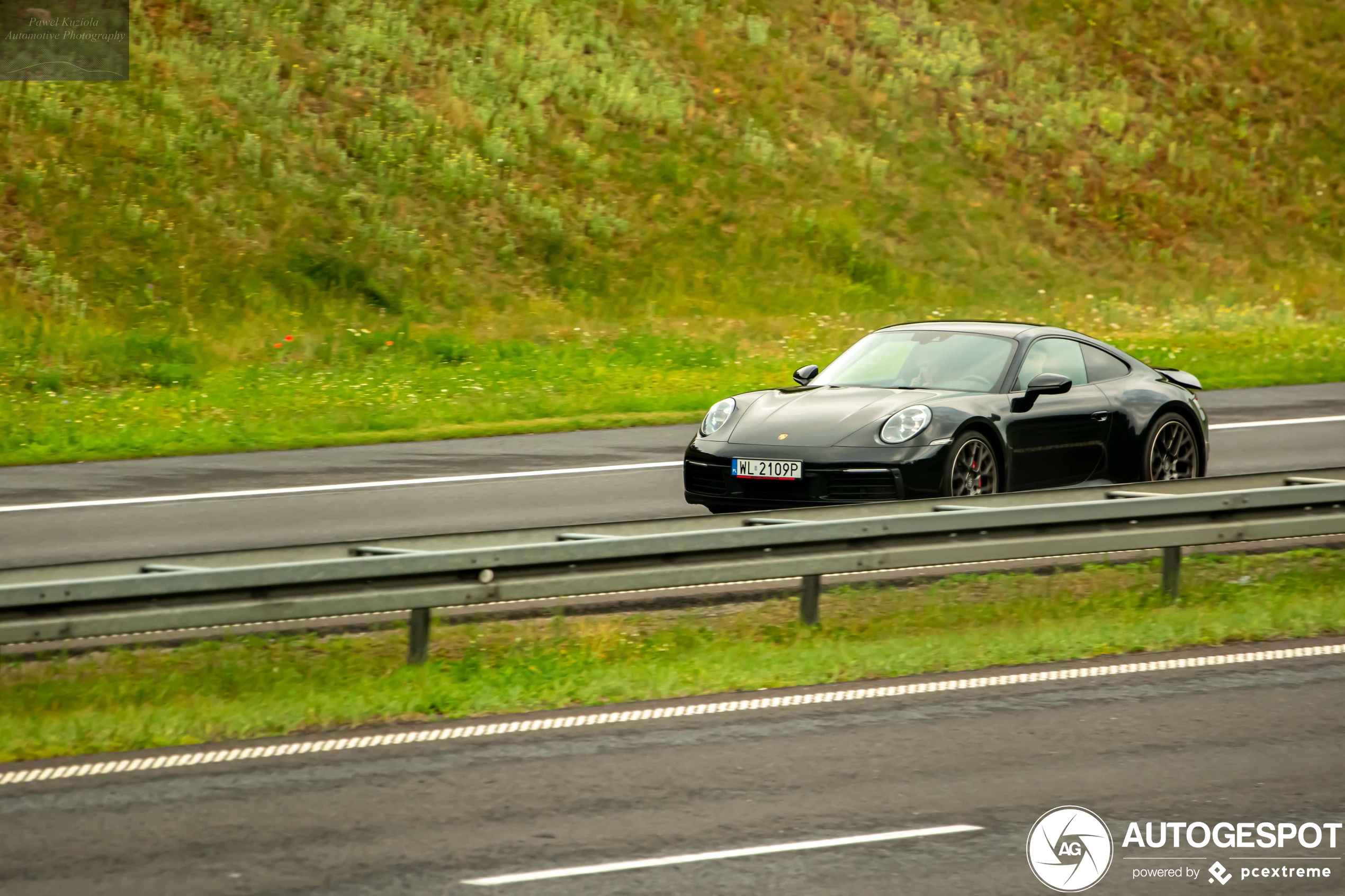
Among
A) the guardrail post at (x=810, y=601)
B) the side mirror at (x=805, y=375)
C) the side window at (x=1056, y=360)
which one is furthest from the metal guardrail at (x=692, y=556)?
the side mirror at (x=805, y=375)

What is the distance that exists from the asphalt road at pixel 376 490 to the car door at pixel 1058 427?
104 inches

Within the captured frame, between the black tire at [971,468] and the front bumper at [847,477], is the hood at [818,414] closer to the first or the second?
the front bumper at [847,477]

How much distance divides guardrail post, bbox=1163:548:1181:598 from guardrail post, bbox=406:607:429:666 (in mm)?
4404

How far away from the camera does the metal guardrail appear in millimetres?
7285

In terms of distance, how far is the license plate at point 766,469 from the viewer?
1055 centimetres

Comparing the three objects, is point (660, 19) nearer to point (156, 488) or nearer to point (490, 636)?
point (156, 488)

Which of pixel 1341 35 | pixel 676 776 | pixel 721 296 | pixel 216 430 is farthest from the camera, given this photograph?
pixel 1341 35

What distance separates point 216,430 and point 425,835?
43.3 feet

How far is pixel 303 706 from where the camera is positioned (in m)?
7.38

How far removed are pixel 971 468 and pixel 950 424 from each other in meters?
0.36

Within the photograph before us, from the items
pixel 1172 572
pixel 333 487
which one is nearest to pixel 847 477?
pixel 1172 572

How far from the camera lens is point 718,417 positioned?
1147 cm

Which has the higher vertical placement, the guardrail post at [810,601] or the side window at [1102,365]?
the side window at [1102,365]

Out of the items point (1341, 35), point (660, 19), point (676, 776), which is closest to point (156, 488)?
point (676, 776)
